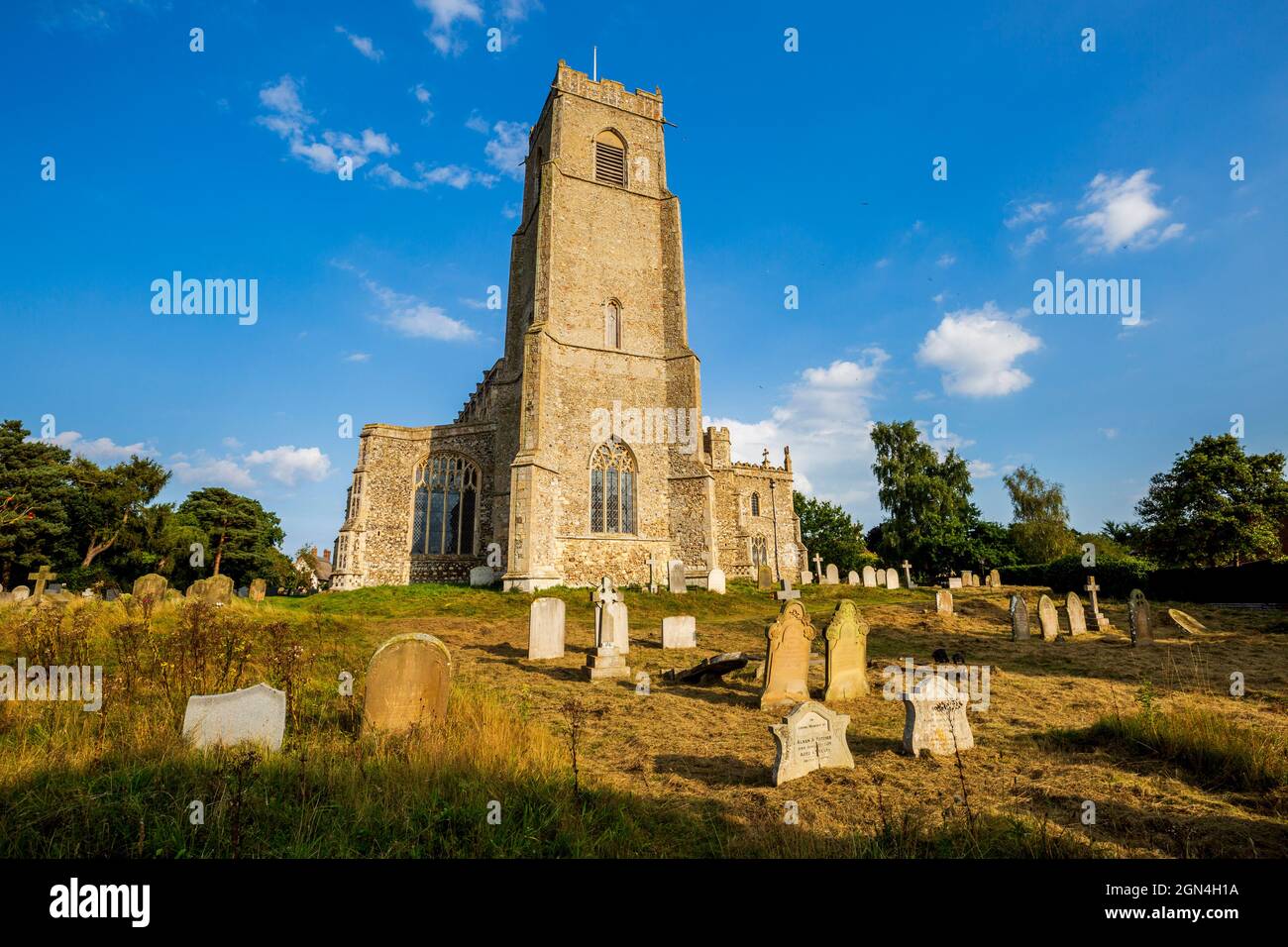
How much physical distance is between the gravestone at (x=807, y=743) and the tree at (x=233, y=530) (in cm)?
3569

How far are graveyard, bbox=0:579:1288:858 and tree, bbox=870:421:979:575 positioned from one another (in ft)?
85.3

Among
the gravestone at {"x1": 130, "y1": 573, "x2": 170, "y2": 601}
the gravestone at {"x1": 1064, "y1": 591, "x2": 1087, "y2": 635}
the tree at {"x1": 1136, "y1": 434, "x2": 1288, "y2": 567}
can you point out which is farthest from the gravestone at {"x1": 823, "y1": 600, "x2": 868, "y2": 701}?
the tree at {"x1": 1136, "y1": 434, "x2": 1288, "y2": 567}

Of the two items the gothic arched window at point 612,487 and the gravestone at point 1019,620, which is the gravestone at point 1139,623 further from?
the gothic arched window at point 612,487

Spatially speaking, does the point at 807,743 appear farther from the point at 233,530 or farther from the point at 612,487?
the point at 233,530

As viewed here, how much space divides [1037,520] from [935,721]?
123 feet

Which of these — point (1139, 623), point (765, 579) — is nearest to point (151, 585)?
point (765, 579)

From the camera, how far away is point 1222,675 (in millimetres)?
8812

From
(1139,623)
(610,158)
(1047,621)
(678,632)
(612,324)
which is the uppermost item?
(610,158)

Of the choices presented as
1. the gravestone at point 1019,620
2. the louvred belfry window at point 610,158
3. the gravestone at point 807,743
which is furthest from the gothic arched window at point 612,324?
the gravestone at point 807,743

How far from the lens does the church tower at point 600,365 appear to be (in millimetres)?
20250

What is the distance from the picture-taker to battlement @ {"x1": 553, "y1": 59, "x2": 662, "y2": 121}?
25.1 metres

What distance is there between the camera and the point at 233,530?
32094 mm
